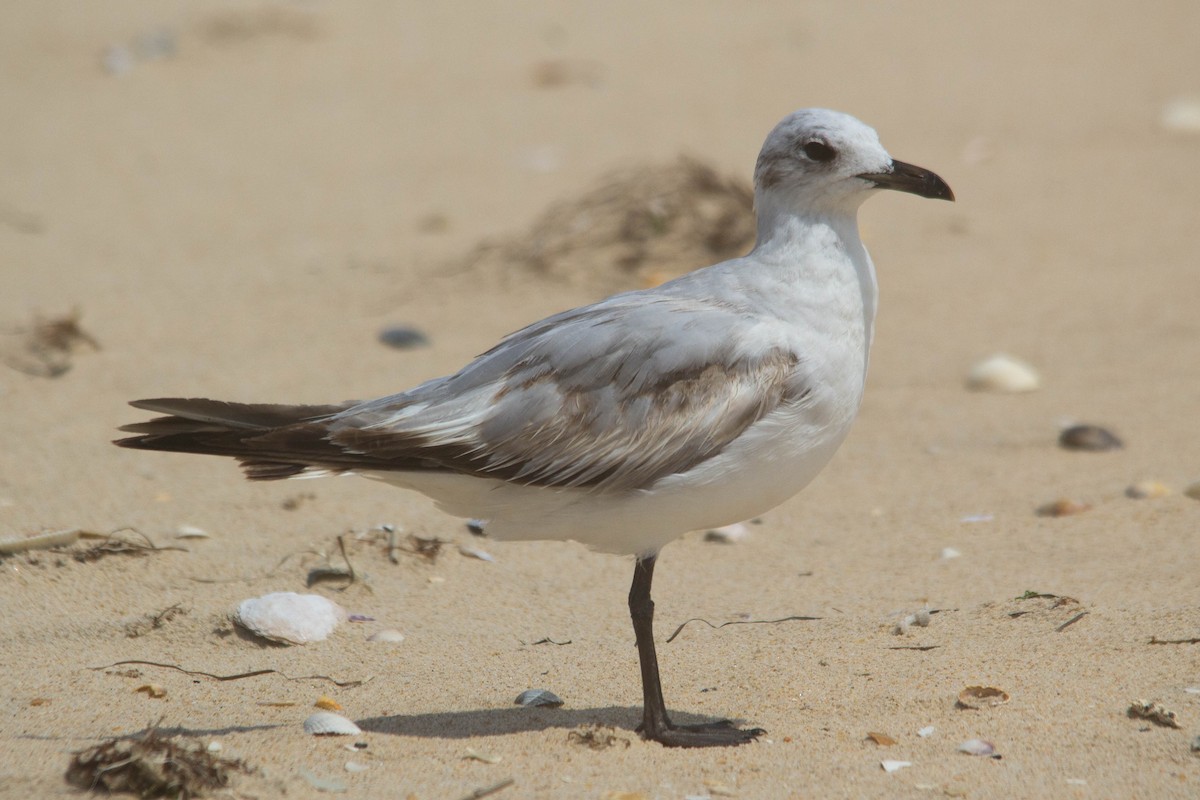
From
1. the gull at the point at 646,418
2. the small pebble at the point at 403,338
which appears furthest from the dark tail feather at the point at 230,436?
the small pebble at the point at 403,338

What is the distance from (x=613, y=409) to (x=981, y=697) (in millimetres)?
1297

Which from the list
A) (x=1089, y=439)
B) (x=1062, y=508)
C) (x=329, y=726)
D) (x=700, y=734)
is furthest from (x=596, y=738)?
(x=1089, y=439)

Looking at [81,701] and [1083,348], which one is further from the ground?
[1083,348]

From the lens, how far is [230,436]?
148 inches

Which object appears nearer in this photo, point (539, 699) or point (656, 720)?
point (656, 720)

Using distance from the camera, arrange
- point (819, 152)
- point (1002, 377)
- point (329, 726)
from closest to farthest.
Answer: point (329, 726) < point (819, 152) < point (1002, 377)

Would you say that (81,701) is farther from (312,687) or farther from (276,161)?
(276,161)

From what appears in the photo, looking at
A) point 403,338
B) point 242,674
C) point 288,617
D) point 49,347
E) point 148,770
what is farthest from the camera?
point 403,338

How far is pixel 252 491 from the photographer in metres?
5.92

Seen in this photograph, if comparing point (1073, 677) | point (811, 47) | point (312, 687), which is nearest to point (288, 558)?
point (312, 687)

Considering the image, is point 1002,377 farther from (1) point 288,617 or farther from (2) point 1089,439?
(1) point 288,617

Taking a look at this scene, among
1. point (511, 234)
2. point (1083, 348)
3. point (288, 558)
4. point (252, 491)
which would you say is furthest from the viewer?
point (511, 234)

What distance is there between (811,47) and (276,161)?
4.72 metres

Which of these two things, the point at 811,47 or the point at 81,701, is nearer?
the point at 81,701
